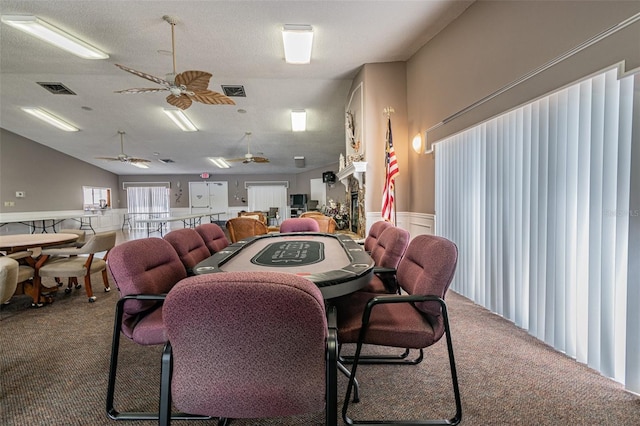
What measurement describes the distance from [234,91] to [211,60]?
1.11 metres

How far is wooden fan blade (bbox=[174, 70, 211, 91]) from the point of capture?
3011 millimetres

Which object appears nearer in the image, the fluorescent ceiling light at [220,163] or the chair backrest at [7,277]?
the chair backrest at [7,277]

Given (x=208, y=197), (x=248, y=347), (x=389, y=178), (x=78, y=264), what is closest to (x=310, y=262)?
(x=248, y=347)

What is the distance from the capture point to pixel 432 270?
133 cm

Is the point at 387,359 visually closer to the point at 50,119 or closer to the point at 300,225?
the point at 300,225

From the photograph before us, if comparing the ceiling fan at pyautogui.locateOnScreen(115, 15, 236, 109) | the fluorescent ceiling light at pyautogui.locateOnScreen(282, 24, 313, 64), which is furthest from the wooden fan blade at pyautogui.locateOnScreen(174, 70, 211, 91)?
the fluorescent ceiling light at pyautogui.locateOnScreen(282, 24, 313, 64)

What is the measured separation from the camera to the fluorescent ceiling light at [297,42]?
124 inches

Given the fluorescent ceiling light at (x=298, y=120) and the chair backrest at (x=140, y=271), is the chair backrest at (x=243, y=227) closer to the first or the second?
the fluorescent ceiling light at (x=298, y=120)

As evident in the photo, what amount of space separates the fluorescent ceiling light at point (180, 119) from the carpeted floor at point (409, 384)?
492 cm

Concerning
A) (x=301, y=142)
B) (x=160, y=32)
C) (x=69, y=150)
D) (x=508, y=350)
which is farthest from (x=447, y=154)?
(x=69, y=150)

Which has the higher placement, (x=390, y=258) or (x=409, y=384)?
(x=390, y=258)

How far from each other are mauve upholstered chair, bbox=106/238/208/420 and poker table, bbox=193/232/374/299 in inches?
9.8

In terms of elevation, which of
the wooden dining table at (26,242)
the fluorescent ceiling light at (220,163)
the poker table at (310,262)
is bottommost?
the wooden dining table at (26,242)

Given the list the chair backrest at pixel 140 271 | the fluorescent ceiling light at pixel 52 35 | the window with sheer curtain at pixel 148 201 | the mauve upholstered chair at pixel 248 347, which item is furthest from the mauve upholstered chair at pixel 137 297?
the window with sheer curtain at pixel 148 201
